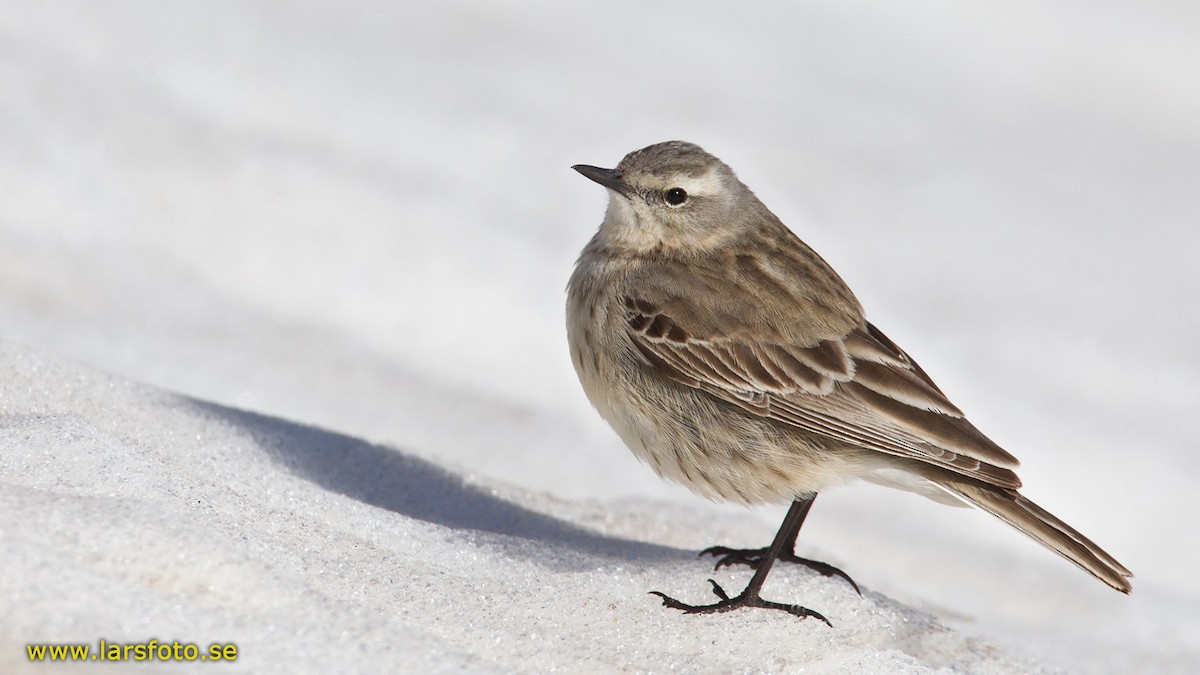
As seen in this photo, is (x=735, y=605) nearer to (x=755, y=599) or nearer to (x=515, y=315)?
(x=755, y=599)

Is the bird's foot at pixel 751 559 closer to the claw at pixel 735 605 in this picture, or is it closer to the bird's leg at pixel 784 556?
the bird's leg at pixel 784 556

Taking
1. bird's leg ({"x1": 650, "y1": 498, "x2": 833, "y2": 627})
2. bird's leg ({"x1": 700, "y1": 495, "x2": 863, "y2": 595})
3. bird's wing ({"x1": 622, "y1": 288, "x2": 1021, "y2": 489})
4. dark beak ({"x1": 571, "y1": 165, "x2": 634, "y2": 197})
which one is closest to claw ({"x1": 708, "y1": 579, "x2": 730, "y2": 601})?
bird's leg ({"x1": 650, "y1": 498, "x2": 833, "y2": 627})

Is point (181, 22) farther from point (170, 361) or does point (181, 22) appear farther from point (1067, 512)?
point (1067, 512)

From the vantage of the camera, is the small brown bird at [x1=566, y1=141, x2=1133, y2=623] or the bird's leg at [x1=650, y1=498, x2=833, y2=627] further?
the small brown bird at [x1=566, y1=141, x2=1133, y2=623]

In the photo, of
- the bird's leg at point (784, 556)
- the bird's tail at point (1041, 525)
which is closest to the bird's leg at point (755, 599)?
the bird's leg at point (784, 556)

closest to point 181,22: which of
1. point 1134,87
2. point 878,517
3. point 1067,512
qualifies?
point 878,517

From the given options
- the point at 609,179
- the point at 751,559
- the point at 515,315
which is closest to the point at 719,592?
the point at 751,559

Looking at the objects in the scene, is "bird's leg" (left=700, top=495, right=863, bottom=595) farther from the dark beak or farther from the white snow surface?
the dark beak
